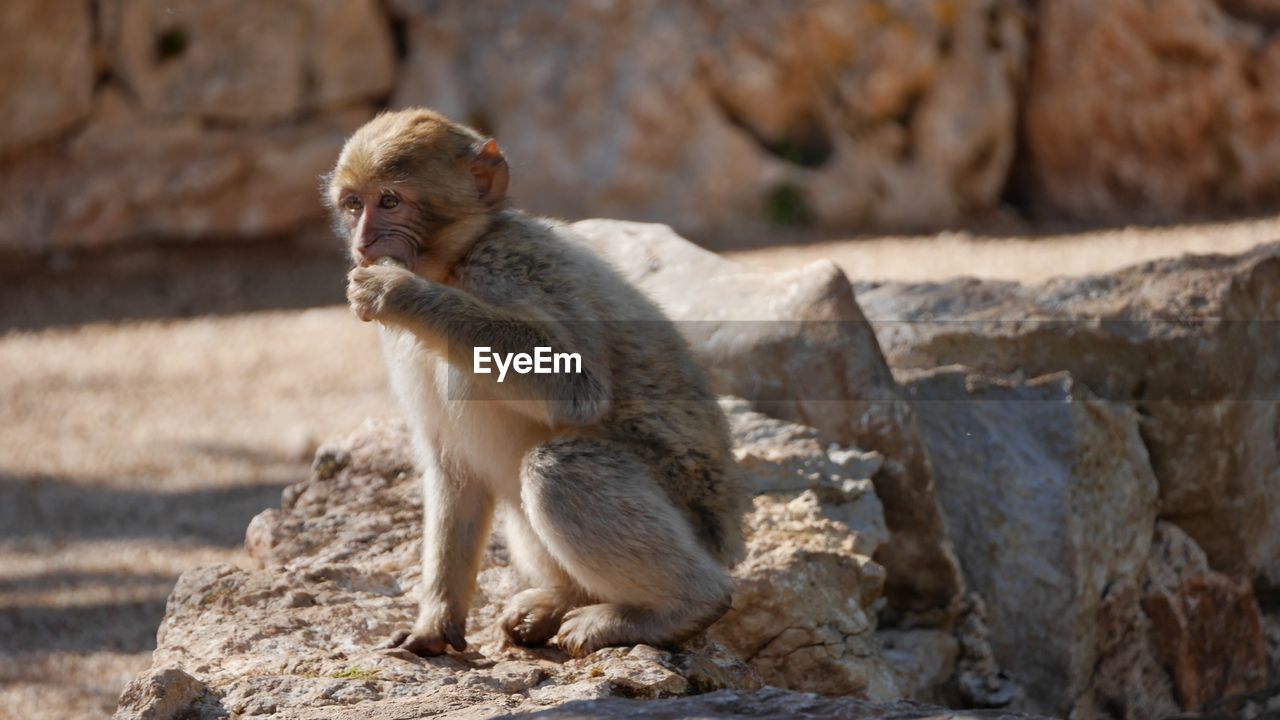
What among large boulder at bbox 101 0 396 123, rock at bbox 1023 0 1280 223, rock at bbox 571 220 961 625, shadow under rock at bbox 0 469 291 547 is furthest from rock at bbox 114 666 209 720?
rock at bbox 1023 0 1280 223

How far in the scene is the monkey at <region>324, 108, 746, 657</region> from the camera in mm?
3752

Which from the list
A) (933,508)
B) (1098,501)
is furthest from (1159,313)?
(933,508)

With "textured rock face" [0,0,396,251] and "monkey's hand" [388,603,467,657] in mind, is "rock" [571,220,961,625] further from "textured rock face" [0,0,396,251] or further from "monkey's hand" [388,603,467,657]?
"textured rock face" [0,0,396,251]

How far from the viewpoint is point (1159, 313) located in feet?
18.1

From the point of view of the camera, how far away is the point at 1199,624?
5484mm

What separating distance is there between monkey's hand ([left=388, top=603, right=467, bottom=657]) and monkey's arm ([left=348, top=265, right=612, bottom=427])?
2.11ft

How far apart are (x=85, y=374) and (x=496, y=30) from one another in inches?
162

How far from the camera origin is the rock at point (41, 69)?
1077cm

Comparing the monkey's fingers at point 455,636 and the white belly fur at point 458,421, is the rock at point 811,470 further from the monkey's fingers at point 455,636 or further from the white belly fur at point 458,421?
the monkey's fingers at point 455,636

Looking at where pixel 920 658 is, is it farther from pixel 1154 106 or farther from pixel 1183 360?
pixel 1154 106

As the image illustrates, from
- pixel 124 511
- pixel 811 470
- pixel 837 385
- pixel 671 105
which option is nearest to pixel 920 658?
pixel 811 470

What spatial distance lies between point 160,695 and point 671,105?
8.47 metres

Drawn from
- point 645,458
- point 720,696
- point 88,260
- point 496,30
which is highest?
point 496,30

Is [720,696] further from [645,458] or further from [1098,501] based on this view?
[1098,501]
